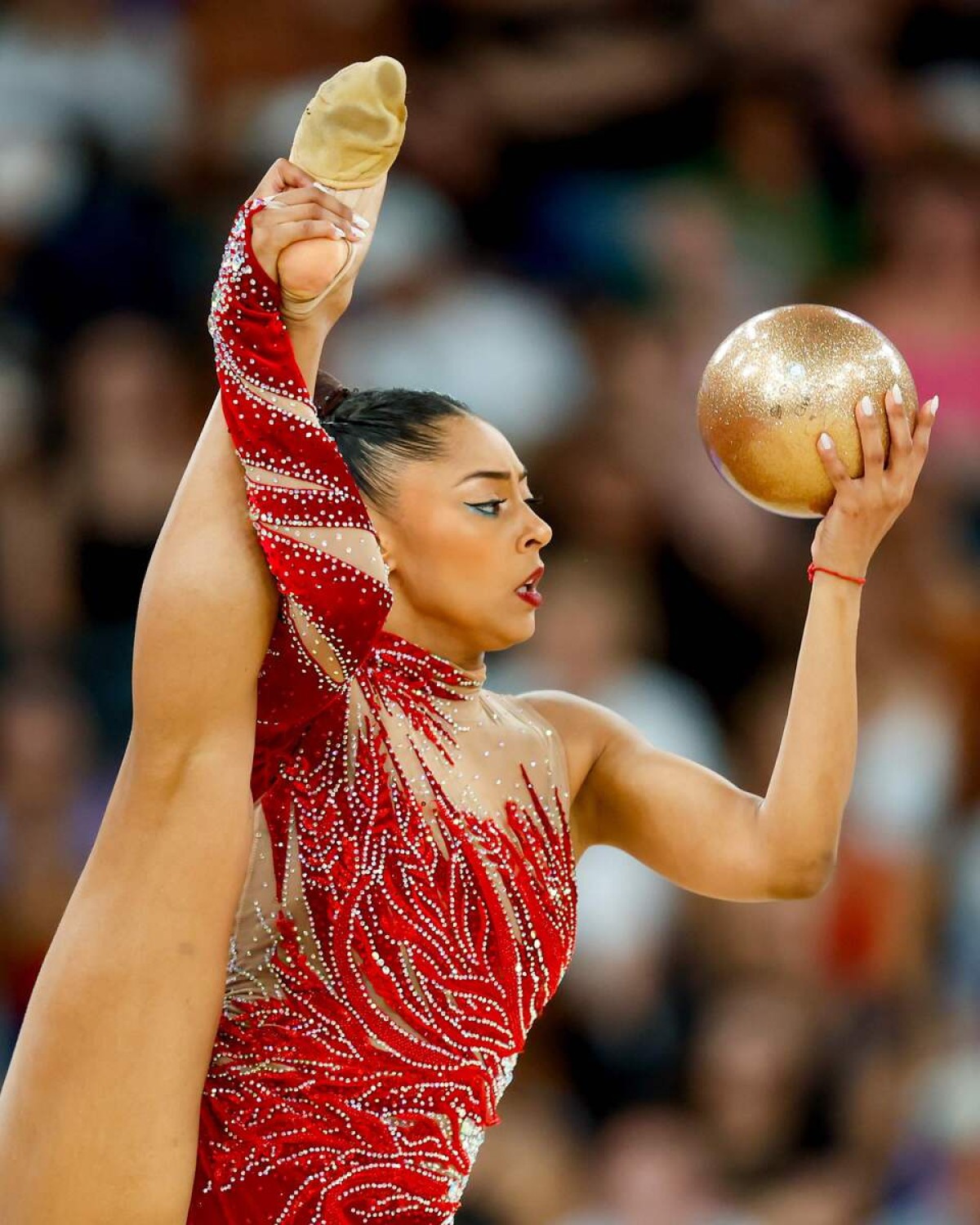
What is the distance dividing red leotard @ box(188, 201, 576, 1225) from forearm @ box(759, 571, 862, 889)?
278 millimetres

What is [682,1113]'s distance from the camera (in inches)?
161

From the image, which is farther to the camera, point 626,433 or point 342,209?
point 626,433

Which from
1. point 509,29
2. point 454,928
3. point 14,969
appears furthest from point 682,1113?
point 509,29

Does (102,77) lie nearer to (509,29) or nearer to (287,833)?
(509,29)

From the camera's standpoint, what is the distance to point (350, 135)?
1962mm

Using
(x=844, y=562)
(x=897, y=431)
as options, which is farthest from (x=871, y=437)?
(x=844, y=562)

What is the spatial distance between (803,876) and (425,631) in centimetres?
50

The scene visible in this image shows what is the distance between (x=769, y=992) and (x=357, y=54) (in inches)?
115

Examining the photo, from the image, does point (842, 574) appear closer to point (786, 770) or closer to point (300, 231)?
point (786, 770)

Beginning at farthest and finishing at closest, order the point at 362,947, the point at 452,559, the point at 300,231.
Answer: the point at 452,559 < the point at 362,947 < the point at 300,231

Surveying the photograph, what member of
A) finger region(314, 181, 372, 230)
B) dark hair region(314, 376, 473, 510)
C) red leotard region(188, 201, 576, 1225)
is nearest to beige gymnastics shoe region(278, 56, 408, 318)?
finger region(314, 181, 372, 230)

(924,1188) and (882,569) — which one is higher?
(882,569)

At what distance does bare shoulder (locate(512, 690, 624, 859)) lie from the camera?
91.1 inches

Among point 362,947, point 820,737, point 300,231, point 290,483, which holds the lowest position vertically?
point 362,947
